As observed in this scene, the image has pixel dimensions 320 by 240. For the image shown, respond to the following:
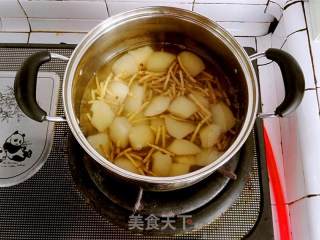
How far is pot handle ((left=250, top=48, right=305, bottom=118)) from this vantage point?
64cm

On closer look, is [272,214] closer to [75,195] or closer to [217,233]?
[217,233]

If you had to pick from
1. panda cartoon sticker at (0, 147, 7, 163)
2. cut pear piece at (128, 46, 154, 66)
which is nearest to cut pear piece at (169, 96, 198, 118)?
cut pear piece at (128, 46, 154, 66)

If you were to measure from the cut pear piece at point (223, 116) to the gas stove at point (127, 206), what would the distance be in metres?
0.07

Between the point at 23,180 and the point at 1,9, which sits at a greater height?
the point at 1,9

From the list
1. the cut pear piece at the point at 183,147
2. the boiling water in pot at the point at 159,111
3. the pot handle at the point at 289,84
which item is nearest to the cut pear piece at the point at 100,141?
the boiling water in pot at the point at 159,111

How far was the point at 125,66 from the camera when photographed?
0.78 m

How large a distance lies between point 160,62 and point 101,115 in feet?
0.50

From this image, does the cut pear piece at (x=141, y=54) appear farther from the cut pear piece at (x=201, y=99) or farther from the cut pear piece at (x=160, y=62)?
the cut pear piece at (x=201, y=99)

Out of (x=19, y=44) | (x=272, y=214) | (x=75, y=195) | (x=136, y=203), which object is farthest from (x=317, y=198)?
(x=19, y=44)

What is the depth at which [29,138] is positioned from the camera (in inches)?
31.6

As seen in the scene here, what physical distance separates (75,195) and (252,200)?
32 cm

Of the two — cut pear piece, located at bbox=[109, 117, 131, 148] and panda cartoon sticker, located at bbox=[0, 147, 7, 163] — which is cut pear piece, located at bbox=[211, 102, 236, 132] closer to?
cut pear piece, located at bbox=[109, 117, 131, 148]

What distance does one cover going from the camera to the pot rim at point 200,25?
1.92 ft

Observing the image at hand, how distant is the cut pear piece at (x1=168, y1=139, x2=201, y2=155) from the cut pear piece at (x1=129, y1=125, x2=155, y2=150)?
4 centimetres
